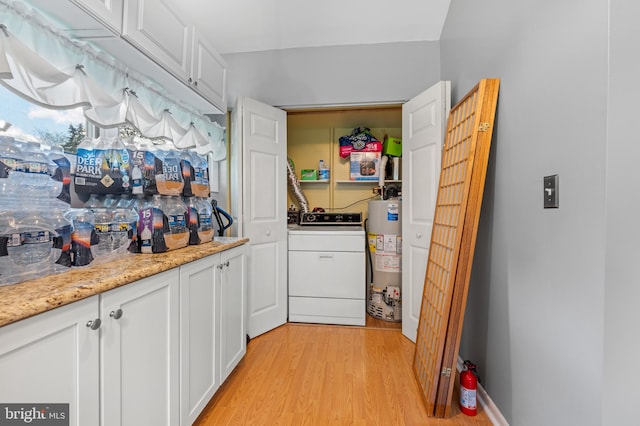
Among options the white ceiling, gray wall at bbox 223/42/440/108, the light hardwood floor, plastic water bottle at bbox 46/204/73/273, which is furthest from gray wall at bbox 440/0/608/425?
plastic water bottle at bbox 46/204/73/273

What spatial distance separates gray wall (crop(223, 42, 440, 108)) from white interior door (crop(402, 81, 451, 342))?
31 cm

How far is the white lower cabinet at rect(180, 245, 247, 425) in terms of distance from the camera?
1.28 meters

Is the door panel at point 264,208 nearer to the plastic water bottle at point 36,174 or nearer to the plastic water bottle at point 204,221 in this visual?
the plastic water bottle at point 204,221

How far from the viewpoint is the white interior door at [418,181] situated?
215 centimetres

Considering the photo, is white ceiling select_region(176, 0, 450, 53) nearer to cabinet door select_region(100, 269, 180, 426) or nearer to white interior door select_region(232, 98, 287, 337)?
white interior door select_region(232, 98, 287, 337)

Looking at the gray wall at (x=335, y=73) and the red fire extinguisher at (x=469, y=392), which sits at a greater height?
the gray wall at (x=335, y=73)

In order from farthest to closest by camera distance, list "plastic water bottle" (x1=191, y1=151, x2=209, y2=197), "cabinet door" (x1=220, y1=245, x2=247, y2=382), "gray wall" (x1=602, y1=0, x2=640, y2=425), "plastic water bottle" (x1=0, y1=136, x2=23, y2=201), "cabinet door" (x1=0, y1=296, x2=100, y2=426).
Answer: "plastic water bottle" (x1=191, y1=151, x2=209, y2=197) < "cabinet door" (x1=220, y1=245, x2=247, y2=382) < "plastic water bottle" (x1=0, y1=136, x2=23, y2=201) < "gray wall" (x1=602, y1=0, x2=640, y2=425) < "cabinet door" (x1=0, y1=296, x2=100, y2=426)

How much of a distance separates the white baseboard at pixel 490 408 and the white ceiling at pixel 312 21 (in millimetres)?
2694

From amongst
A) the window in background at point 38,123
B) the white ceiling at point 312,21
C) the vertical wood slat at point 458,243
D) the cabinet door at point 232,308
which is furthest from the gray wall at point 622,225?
the window in background at point 38,123

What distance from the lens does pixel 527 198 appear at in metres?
1.18

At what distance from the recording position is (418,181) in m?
2.34

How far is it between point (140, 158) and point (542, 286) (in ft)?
6.48

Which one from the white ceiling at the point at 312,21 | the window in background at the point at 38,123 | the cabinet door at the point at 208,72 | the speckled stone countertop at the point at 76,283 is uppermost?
the white ceiling at the point at 312,21

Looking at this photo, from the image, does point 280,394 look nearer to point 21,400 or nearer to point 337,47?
point 21,400
